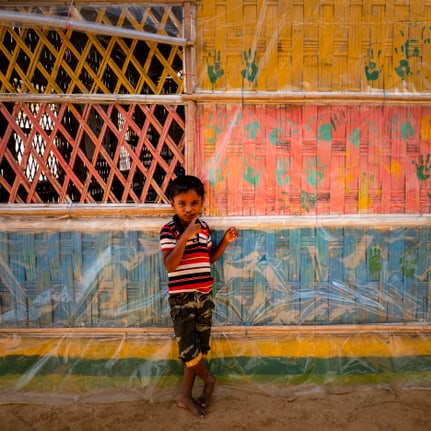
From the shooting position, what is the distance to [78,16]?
2559 mm

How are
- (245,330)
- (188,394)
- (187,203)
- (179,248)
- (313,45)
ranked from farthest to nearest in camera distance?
(245,330) → (313,45) → (188,394) → (187,203) → (179,248)

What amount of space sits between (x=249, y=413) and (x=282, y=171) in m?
1.49

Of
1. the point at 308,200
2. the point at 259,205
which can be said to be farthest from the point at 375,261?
the point at 259,205

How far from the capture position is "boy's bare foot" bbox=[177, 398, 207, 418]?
243cm

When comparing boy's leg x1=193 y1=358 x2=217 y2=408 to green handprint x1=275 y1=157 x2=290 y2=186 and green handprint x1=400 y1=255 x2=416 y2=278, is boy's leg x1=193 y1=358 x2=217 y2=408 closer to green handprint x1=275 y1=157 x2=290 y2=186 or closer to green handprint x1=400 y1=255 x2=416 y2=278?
green handprint x1=275 y1=157 x2=290 y2=186

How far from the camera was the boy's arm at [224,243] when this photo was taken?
2.46m

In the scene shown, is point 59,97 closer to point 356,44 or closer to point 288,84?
point 288,84

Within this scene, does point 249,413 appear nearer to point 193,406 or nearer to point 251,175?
point 193,406

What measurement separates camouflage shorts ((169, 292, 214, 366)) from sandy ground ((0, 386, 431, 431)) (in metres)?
0.35

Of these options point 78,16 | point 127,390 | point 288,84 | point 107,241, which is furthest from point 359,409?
point 78,16

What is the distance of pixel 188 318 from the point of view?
7.98 feet

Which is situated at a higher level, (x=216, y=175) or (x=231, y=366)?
(x=216, y=175)

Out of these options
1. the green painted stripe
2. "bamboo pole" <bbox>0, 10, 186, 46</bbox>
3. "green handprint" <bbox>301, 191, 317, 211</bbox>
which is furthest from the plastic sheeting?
"bamboo pole" <bbox>0, 10, 186, 46</bbox>

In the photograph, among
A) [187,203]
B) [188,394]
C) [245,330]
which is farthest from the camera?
[245,330]
